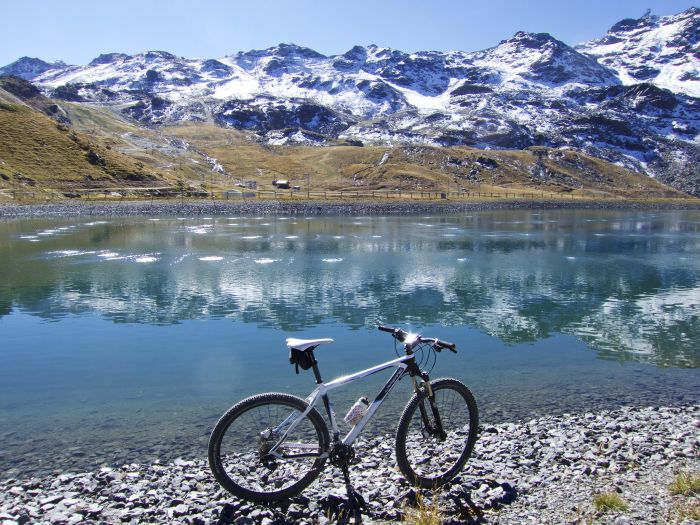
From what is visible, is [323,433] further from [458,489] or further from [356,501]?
[458,489]

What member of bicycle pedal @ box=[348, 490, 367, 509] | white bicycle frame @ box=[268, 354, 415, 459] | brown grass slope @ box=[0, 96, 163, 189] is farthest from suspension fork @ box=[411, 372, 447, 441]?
brown grass slope @ box=[0, 96, 163, 189]

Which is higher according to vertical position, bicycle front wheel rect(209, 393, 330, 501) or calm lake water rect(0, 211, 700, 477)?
bicycle front wheel rect(209, 393, 330, 501)

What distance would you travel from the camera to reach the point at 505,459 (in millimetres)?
11273

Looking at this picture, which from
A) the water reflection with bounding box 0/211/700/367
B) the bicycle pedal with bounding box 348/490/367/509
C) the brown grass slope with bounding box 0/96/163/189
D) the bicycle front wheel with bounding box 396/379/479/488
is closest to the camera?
the bicycle pedal with bounding box 348/490/367/509

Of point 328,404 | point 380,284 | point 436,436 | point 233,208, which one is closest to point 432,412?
point 436,436

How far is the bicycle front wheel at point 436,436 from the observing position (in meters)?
9.45

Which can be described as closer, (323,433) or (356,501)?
(323,433)

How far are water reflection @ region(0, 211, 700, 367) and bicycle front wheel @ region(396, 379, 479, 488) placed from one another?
46.5 feet

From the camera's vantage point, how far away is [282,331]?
84.4 ft

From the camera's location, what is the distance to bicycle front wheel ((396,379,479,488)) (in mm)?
9453

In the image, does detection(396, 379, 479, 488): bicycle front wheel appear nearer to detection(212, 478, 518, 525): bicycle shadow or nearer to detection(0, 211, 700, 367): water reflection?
detection(212, 478, 518, 525): bicycle shadow

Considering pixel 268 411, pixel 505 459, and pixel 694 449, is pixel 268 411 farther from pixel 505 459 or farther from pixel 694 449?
pixel 694 449

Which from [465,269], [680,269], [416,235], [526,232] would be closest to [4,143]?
[416,235]

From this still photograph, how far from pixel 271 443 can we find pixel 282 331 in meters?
16.9
